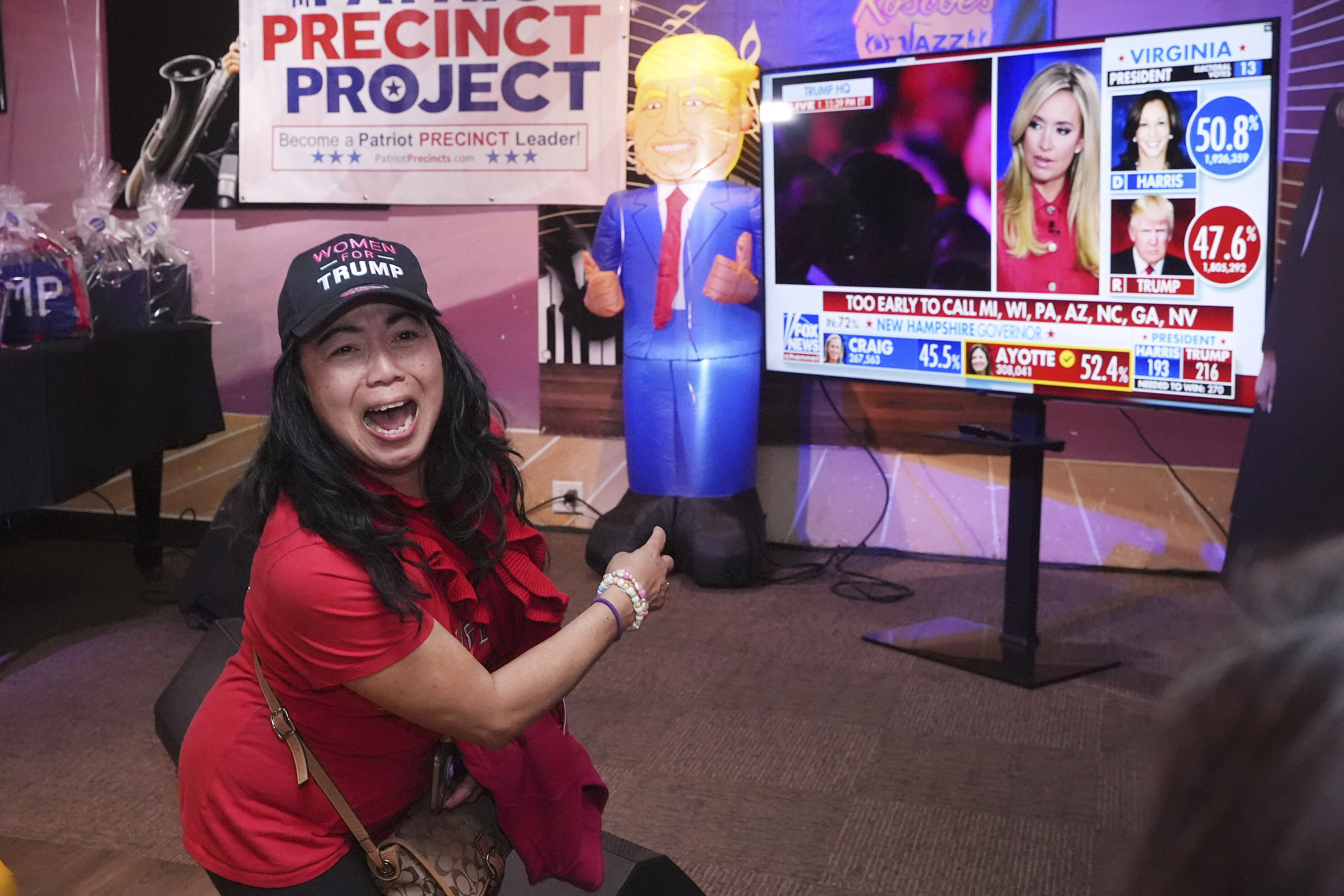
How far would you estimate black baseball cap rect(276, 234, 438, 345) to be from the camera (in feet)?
4.66

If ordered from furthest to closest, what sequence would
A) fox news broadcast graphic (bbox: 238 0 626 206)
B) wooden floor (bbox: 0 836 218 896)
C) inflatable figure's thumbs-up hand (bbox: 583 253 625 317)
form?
fox news broadcast graphic (bbox: 238 0 626 206) < inflatable figure's thumbs-up hand (bbox: 583 253 625 317) < wooden floor (bbox: 0 836 218 896)

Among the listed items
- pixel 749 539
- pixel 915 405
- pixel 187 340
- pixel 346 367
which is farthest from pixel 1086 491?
pixel 346 367

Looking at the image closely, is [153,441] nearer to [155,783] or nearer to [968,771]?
[155,783]

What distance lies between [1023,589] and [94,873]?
2242 millimetres

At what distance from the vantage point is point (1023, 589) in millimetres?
3301

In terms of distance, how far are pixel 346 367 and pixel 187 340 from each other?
2762 mm

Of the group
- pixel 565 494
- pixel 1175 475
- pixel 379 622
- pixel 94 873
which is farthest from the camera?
pixel 565 494

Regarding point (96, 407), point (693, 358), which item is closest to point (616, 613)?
point (96, 407)

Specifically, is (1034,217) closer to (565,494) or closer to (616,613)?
(616,613)

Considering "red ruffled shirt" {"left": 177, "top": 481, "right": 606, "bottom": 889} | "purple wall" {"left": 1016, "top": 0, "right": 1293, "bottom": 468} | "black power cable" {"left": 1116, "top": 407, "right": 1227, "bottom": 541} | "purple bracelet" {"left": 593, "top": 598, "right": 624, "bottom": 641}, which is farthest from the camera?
"black power cable" {"left": 1116, "top": 407, "right": 1227, "bottom": 541}

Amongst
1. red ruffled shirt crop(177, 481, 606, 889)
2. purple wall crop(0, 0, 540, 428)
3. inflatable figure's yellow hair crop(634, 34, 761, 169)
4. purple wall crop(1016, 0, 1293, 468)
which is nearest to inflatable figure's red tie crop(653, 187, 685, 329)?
inflatable figure's yellow hair crop(634, 34, 761, 169)

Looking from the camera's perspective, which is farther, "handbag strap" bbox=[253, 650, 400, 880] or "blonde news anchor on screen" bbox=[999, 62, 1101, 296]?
"blonde news anchor on screen" bbox=[999, 62, 1101, 296]

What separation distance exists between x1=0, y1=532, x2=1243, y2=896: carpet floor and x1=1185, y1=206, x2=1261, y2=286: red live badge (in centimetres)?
90

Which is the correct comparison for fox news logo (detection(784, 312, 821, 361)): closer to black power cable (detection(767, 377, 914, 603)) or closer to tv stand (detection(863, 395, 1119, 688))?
black power cable (detection(767, 377, 914, 603))
